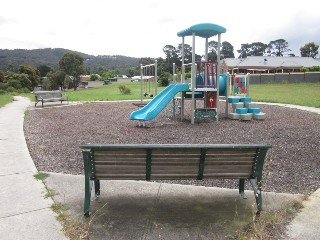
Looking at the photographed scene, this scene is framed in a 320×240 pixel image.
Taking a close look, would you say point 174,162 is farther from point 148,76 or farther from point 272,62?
point 272,62

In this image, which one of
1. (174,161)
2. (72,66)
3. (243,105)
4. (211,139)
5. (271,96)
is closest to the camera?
(174,161)

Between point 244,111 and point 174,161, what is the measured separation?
9736 mm

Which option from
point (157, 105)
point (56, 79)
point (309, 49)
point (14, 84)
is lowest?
point (157, 105)

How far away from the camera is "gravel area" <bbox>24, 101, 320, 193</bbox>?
213 inches

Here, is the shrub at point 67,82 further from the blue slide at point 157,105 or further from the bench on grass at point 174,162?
the bench on grass at point 174,162

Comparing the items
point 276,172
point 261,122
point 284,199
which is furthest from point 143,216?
point 261,122

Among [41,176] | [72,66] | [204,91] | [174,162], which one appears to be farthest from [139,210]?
[72,66]

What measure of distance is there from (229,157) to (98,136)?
6156 mm

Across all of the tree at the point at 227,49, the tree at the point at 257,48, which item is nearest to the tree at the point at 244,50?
the tree at the point at 257,48

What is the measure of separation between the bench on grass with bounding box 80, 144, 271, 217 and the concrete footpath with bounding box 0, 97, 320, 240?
363mm

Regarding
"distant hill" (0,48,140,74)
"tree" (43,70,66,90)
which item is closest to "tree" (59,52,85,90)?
"tree" (43,70,66,90)

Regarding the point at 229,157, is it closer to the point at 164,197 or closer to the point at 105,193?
the point at 164,197

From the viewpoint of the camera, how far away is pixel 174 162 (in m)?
3.65

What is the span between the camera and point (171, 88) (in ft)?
39.8
